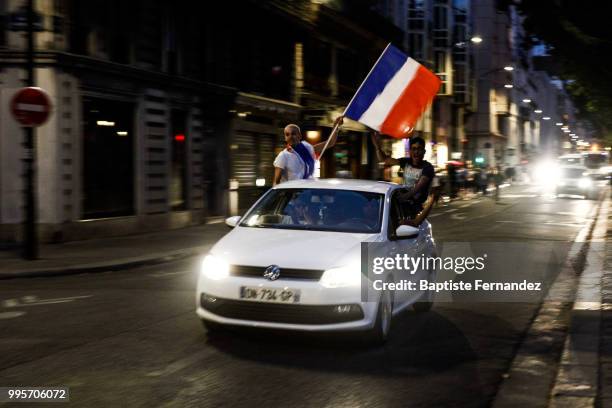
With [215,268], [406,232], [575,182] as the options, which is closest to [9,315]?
[215,268]

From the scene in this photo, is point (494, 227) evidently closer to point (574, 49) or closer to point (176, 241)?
point (574, 49)

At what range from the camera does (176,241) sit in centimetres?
1708

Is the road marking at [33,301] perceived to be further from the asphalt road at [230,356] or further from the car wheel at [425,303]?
the car wheel at [425,303]

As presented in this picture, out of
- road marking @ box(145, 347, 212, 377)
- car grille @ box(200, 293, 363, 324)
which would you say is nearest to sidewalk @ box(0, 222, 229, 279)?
road marking @ box(145, 347, 212, 377)

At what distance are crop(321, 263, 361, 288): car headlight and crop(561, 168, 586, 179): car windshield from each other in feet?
117

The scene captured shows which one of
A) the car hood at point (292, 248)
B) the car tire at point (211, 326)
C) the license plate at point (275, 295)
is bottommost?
the car tire at point (211, 326)

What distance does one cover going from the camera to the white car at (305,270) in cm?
621

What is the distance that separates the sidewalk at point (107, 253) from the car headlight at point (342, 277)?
694cm

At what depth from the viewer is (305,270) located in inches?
246

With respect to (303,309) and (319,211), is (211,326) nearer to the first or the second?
(303,309)

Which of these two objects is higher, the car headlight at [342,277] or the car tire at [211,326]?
the car headlight at [342,277]

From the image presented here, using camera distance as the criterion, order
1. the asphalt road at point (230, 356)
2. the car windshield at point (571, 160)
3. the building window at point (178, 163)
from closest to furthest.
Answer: the asphalt road at point (230, 356) < the building window at point (178, 163) < the car windshield at point (571, 160)

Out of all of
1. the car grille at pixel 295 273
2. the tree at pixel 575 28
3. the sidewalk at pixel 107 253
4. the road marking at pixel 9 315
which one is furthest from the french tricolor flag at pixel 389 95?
the tree at pixel 575 28

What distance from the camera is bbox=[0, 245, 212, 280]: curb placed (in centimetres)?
1180
